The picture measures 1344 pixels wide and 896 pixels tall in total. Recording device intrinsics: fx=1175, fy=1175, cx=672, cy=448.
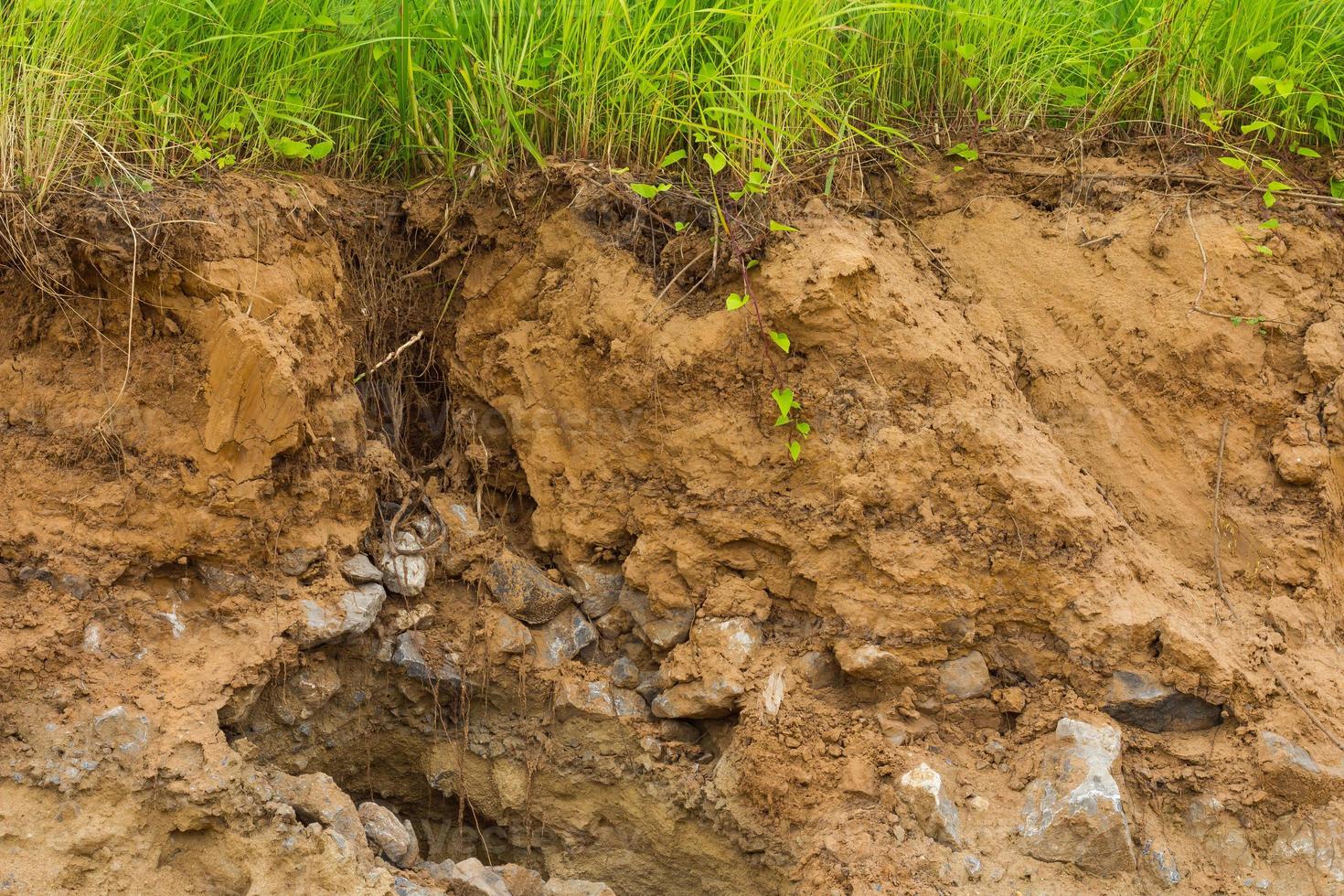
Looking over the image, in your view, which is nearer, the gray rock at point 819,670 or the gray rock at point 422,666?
the gray rock at point 819,670

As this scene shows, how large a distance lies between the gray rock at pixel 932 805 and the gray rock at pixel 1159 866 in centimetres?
40

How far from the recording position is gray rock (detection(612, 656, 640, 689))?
3076 mm

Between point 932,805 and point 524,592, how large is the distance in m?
1.16

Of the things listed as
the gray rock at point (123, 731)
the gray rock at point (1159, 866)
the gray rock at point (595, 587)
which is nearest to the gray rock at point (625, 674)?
the gray rock at point (595, 587)

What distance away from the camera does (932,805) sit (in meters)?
2.65

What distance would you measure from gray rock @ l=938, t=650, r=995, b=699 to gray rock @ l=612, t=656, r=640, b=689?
785 millimetres

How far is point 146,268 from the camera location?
2766 millimetres

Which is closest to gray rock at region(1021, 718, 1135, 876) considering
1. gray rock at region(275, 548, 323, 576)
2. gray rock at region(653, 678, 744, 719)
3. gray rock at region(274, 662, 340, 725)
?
gray rock at region(653, 678, 744, 719)

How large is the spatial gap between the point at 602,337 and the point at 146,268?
1.11 m

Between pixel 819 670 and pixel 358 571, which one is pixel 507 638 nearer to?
pixel 358 571

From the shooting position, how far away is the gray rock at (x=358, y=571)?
2.96 m

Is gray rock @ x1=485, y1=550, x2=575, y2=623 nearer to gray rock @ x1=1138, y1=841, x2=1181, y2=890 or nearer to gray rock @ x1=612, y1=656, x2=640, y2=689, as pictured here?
gray rock @ x1=612, y1=656, x2=640, y2=689

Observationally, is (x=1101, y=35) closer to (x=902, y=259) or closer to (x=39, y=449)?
(x=902, y=259)

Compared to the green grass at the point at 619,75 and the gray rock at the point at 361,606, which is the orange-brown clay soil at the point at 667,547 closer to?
the gray rock at the point at 361,606
